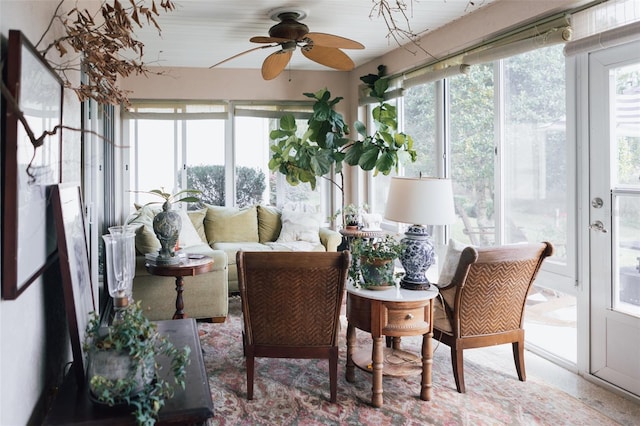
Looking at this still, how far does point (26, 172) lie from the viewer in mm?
1102

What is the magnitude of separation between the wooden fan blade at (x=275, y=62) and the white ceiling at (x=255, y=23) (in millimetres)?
428

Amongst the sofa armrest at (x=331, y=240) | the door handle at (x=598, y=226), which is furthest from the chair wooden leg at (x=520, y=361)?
the sofa armrest at (x=331, y=240)

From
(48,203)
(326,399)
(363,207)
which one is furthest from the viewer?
(363,207)

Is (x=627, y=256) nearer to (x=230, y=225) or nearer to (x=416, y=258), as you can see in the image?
(x=416, y=258)

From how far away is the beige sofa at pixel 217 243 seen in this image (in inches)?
166

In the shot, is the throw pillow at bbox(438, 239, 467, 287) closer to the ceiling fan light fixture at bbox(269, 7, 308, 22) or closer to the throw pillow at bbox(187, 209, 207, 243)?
the ceiling fan light fixture at bbox(269, 7, 308, 22)

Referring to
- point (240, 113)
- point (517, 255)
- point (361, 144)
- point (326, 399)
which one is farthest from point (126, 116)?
point (517, 255)

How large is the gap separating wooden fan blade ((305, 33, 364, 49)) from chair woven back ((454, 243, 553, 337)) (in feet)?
5.24

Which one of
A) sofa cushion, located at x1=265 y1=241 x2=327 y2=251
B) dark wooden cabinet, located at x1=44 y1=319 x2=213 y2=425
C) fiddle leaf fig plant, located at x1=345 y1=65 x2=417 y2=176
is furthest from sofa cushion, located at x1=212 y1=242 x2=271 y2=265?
dark wooden cabinet, located at x1=44 y1=319 x2=213 y2=425

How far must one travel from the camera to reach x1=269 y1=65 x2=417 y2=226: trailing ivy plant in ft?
17.0

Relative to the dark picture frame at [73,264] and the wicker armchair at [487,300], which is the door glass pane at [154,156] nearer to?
the wicker armchair at [487,300]

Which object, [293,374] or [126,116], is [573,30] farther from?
[126,116]

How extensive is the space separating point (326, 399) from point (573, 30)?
274cm

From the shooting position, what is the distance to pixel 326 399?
9.25ft
